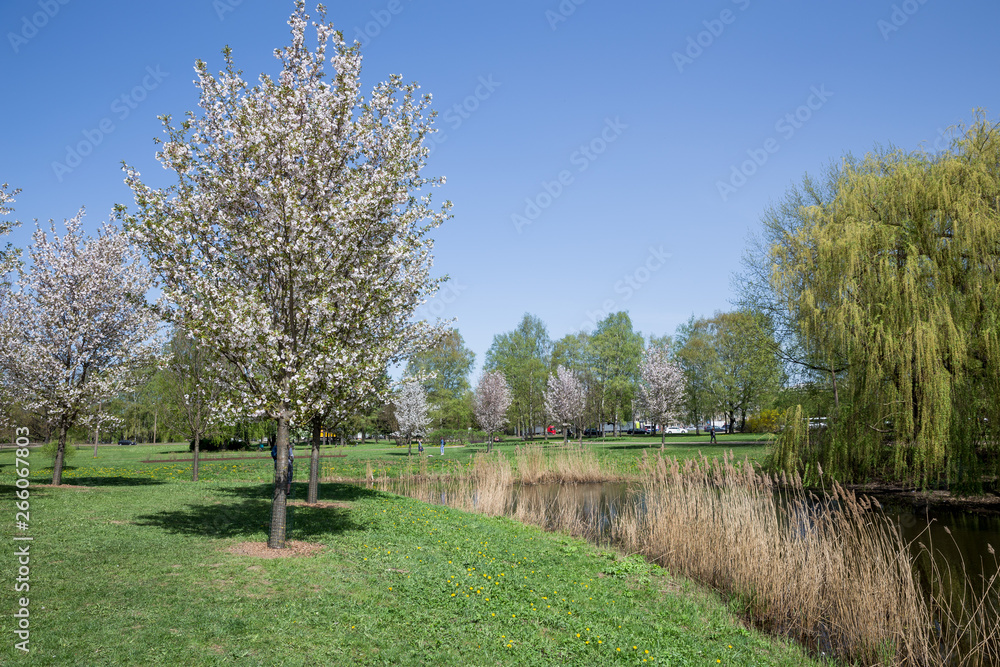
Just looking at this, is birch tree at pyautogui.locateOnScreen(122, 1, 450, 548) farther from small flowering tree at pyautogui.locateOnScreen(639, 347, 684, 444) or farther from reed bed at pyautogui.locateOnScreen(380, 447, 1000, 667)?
small flowering tree at pyautogui.locateOnScreen(639, 347, 684, 444)

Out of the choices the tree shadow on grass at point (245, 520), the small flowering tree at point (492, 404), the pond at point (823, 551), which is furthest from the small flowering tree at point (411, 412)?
the tree shadow on grass at point (245, 520)

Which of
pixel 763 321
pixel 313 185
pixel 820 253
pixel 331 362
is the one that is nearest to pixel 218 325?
pixel 331 362

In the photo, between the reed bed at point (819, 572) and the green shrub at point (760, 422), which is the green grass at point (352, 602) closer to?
the reed bed at point (819, 572)

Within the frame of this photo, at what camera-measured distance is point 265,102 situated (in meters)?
9.71

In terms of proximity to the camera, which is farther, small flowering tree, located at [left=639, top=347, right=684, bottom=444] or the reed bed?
small flowering tree, located at [left=639, top=347, right=684, bottom=444]

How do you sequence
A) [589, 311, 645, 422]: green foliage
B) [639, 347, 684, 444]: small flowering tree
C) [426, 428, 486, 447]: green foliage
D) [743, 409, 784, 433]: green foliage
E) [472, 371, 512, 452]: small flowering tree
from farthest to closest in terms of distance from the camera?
[589, 311, 645, 422]: green foliage, [426, 428, 486, 447]: green foliage, [743, 409, 784, 433]: green foliage, [472, 371, 512, 452]: small flowering tree, [639, 347, 684, 444]: small flowering tree

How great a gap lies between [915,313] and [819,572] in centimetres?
962

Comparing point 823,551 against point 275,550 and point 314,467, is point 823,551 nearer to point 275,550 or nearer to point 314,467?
point 275,550

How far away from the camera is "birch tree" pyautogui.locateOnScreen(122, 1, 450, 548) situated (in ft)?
28.5

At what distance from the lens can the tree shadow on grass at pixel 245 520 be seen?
10.5 meters

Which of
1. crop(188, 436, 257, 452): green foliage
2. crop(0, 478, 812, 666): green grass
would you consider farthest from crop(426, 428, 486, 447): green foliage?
crop(0, 478, 812, 666): green grass

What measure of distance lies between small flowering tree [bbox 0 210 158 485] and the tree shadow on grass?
5.34 m

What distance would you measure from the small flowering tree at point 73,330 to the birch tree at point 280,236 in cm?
768

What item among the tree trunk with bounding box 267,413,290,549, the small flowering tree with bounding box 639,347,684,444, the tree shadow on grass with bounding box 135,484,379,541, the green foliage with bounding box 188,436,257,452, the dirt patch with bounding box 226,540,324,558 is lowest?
the green foliage with bounding box 188,436,257,452
